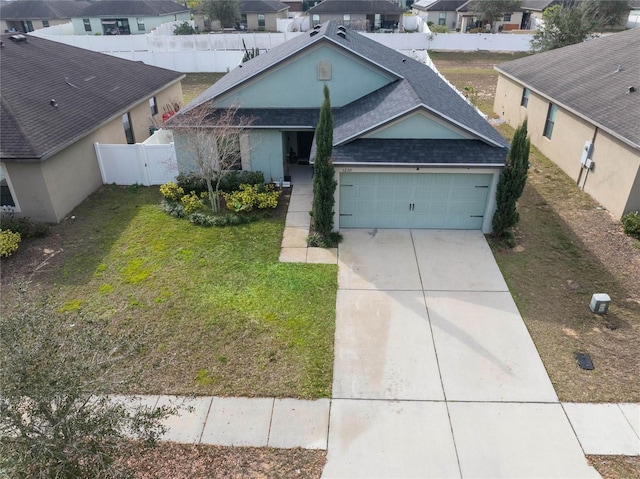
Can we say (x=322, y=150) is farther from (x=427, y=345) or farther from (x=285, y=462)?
(x=285, y=462)

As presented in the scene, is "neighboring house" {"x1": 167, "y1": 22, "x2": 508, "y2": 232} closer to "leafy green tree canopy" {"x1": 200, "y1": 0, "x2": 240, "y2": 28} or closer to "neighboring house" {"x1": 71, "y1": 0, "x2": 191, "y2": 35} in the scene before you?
"leafy green tree canopy" {"x1": 200, "y1": 0, "x2": 240, "y2": 28}

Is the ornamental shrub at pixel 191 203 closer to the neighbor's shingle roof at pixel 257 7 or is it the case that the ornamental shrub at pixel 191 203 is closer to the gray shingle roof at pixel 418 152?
the gray shingle roof at pixel 418 152

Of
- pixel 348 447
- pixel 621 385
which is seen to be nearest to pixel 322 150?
pixel 348 447

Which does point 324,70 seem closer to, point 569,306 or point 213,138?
point 213,138

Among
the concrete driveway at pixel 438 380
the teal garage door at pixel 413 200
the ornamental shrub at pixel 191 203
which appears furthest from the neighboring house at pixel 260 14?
the concrete driveway at pixel 438 380

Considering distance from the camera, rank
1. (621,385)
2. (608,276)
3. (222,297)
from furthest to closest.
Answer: (608,276), (222,297), (621,385)

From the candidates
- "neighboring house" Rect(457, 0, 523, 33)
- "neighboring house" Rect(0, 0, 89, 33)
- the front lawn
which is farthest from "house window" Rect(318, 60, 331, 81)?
"neighboring house" Rect(0, 0, 89, 33)
